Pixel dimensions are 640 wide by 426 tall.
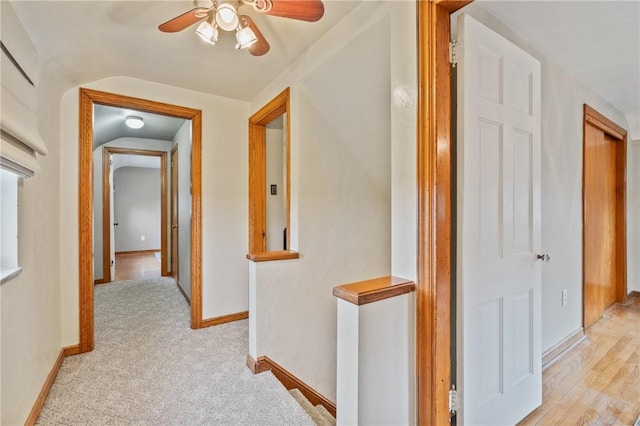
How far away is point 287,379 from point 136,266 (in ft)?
16.6

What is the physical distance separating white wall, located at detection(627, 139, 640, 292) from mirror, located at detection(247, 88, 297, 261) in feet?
14.2

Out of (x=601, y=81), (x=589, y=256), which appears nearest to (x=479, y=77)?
(x=601, y=81)

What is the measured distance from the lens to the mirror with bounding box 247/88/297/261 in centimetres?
301

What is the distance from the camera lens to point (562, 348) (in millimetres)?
2379

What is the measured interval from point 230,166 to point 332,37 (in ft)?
5.49

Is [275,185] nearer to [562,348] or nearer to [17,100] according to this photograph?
[17,100]

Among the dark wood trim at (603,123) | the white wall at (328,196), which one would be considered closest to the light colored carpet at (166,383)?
the white wall at (328,196)

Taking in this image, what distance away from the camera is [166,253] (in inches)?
197

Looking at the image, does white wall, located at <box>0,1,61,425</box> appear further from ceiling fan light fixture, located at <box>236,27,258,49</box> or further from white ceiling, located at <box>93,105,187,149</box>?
white ceiling, located at <box>93,105,187,149</box>

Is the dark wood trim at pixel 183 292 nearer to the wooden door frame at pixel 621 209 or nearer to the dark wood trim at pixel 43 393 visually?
the dark wood trim at pixel 43 393

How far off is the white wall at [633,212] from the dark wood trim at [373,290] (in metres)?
4.32

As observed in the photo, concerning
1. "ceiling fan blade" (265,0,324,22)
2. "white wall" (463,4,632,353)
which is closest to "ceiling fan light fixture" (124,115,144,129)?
"ceiling fan blade" (265,0,324,22)

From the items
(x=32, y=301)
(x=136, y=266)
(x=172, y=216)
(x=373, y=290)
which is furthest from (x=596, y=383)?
(x=136, y=266)

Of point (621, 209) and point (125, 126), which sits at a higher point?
point (125, 126)
